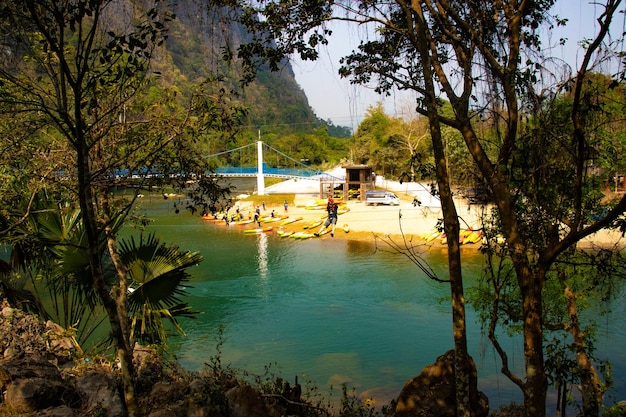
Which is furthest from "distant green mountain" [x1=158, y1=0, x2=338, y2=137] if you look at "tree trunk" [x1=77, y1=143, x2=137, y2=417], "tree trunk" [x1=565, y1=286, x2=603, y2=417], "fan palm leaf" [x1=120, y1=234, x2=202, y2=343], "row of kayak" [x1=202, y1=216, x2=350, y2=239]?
"row of kayak" [x1=202, y1=216, x2=350, y2=239]

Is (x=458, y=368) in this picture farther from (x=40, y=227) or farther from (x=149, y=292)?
(x=40, y=227)

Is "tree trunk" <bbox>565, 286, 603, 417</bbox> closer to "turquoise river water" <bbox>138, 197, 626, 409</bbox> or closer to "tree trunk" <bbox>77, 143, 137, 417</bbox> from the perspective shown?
"turquoise river water" <bbox>138, 197, 626, 409</bbox>

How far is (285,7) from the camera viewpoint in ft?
17.5

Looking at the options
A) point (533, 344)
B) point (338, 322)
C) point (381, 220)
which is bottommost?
point (338, 322)

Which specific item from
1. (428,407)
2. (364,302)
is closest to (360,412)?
(428,407)

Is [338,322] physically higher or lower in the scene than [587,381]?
lower

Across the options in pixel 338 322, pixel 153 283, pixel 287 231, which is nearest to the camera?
pixel 153 283

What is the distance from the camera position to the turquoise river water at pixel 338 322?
1014 cm

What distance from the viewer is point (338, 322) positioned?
13.5 metres

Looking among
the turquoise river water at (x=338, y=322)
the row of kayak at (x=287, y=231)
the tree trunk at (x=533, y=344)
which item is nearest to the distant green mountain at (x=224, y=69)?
the tree trunk at (x=533, y=344)

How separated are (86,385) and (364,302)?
11.2 metres

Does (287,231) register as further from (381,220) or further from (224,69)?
(224,69)

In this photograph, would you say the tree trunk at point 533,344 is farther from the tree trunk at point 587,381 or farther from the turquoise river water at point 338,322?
the turquoise river water at point 338,322

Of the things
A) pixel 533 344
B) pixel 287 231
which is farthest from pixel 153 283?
pixel 287 231
